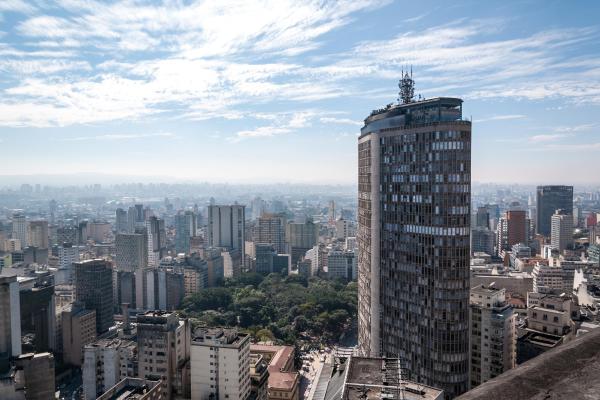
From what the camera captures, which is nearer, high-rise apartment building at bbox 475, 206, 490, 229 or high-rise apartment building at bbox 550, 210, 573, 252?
high-rise apartment building at bbox 550, 210, 573, 252

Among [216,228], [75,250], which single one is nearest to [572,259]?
[216,228]

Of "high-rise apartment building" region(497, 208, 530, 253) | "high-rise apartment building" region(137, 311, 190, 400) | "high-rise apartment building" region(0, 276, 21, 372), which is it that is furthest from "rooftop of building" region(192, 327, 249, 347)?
"high-rise apartment building" region(497, 208, 530, 253)

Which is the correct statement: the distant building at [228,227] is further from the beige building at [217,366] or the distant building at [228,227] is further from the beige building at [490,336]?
the beige building at [490,336]

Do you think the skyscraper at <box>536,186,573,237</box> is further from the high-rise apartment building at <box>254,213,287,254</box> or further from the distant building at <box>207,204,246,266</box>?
the distant building at <box>207,204,246,266</box>

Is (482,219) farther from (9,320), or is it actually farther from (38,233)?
(9,320)

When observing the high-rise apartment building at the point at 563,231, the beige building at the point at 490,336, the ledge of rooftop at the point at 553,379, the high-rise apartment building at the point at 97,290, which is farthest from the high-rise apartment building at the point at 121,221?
the ledge of rooftop at the point at 553,379

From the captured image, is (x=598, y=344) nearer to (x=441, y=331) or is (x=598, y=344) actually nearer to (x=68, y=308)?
(x=441, y=331)

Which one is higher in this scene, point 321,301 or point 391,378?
point 391,378
